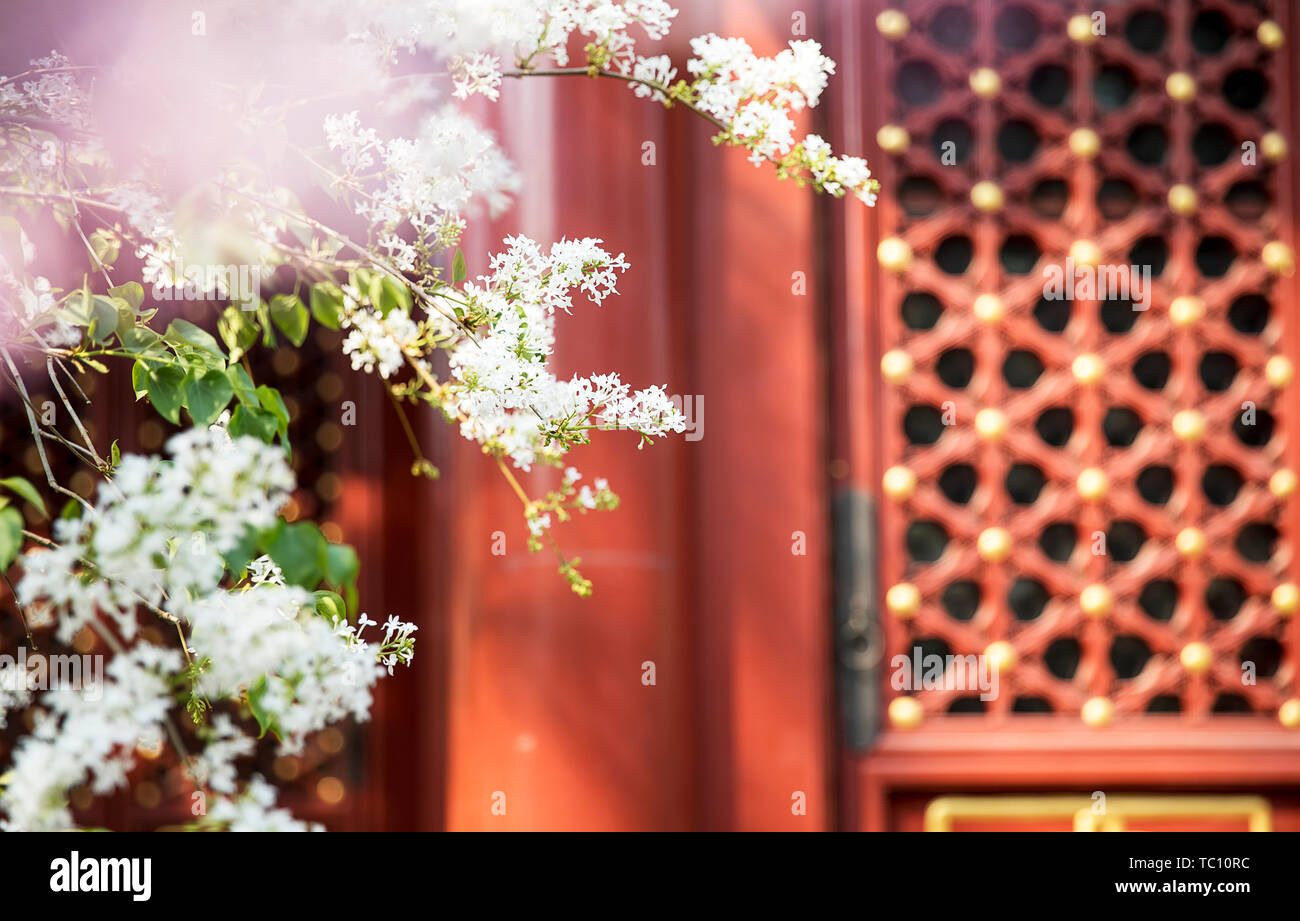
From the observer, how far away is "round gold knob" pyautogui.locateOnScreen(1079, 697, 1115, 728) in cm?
207

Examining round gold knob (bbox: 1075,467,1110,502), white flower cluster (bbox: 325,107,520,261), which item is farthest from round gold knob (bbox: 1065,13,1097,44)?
white flower cluster (bbox: 325,107,520,261)

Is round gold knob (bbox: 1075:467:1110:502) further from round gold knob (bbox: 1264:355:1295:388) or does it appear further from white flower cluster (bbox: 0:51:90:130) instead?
white flower cluster (bbox: 0:51:90:130)

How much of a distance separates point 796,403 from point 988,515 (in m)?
0.43

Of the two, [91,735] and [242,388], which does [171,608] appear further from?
[242,388]

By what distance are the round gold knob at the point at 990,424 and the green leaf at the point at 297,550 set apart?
1746mm

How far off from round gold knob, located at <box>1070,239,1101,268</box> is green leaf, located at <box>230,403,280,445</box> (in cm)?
184

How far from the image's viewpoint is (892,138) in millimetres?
2170

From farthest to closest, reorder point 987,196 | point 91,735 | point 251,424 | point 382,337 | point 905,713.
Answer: point 987,196
point 905,713
point 382,337
point 251,424
point 91,735

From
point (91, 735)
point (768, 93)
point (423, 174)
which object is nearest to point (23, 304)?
point (423, 174)

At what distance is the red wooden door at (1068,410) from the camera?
2078mm

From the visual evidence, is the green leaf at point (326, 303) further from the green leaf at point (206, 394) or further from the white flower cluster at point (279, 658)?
the white flower cluster at point (279, 658)

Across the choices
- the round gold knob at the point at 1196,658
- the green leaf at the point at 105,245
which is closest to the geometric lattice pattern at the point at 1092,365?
the round gold knob at the point at 1196,658

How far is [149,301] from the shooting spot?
226 cm

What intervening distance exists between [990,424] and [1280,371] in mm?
582
